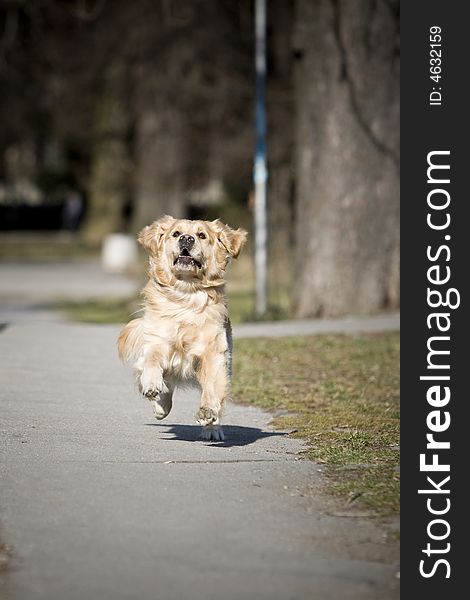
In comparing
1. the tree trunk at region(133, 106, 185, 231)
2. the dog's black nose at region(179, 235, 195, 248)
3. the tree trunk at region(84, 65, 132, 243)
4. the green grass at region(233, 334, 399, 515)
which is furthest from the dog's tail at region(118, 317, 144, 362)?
the tree trunk at region(84, 65, 132, 243)

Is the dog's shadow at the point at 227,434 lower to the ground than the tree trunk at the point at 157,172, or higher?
lower

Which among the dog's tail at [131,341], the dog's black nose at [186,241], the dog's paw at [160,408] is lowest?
the dog's paw at [160,408]

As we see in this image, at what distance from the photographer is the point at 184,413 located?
10.9 meters

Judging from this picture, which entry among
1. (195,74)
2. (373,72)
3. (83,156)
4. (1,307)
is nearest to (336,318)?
(373,72)

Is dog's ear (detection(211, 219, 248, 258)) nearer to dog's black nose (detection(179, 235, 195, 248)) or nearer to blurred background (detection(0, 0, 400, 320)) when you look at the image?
dog's black nose (detection(179, 235, 195, 248))

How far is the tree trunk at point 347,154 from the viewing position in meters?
19.3

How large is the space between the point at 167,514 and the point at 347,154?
12.8 meters

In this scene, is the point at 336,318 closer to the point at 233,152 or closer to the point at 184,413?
the point at 184,413

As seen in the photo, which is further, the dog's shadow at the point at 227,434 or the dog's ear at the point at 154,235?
the dog's ear at the point at 154,235

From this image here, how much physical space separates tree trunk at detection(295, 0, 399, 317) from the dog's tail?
990cm

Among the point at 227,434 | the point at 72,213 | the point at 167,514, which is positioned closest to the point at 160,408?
the point at 227,434

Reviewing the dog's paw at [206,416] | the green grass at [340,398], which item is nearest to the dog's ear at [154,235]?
the dog's paw at [206,416]

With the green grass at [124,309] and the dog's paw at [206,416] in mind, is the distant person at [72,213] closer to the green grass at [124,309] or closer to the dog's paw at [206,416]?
the green grass at [124,309]

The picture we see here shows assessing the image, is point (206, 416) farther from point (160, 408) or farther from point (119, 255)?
point (119, 255)
